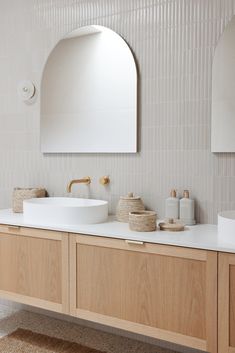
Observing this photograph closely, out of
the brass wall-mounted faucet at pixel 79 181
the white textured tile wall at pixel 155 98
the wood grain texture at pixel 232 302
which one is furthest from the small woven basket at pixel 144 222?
the brass wall-mounted faucet at pixel 79 181

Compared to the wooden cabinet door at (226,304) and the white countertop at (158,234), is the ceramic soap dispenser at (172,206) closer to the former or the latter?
the white countertop at (158,234)

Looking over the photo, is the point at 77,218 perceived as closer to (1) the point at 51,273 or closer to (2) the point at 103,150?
(1) the point at 51,273

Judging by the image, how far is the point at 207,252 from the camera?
180 cm

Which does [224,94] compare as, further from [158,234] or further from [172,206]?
[158,234]

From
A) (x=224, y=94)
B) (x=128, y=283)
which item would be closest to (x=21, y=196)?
(x=128, y=283)

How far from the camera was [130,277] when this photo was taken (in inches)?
79.3

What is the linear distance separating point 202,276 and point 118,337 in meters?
1.02

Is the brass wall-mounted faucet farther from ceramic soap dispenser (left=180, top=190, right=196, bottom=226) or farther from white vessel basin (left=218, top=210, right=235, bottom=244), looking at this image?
white vessel basin (left=218, top=210, right=235, bottom=244)

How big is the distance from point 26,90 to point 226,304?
2.00 metres

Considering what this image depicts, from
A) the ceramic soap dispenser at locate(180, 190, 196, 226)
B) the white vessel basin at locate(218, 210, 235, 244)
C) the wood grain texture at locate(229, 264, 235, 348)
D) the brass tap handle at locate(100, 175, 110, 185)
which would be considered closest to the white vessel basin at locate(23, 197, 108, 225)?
the brass tap handle at locate(100, 175, 110, 185)

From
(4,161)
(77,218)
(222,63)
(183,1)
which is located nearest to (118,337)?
(77,218)

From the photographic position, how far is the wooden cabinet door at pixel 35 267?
223 centimetres

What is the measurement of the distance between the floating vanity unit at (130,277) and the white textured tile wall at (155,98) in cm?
31

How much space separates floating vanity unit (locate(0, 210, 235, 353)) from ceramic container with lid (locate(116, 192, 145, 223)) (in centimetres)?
6
